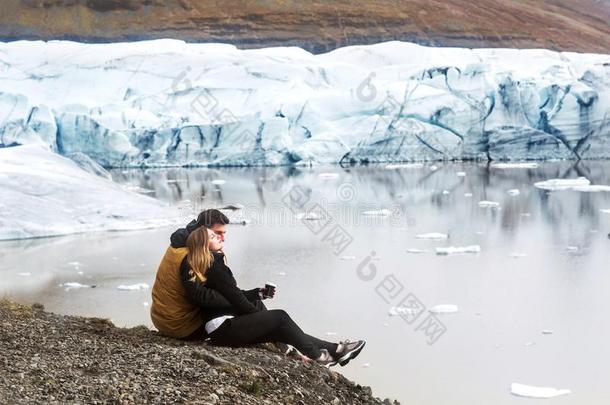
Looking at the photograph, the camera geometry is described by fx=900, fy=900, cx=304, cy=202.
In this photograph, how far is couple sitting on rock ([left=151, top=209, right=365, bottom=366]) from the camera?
11.9 ft

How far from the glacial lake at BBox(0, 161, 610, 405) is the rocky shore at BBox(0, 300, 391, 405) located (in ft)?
4.70

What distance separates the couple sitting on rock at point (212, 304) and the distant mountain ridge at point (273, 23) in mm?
41768

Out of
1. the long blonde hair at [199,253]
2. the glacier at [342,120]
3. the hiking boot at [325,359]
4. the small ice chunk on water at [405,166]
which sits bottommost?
the small ice chunk on water at [405,166]

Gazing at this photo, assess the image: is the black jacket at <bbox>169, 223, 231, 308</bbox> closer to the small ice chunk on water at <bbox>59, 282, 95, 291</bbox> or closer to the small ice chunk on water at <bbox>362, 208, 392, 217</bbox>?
the small ice chunk on water at <bbox>59, 282, 95, 291</bbox>

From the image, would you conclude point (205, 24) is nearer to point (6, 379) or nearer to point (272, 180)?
point (272, 180)

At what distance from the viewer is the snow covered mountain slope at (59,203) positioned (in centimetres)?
1073

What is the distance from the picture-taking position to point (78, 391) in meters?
3.04

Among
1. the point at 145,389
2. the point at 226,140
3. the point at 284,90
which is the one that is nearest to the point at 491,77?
the point at 284,90

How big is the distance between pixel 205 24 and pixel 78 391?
1744 inches

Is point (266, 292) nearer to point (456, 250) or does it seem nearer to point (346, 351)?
point (346, 351)

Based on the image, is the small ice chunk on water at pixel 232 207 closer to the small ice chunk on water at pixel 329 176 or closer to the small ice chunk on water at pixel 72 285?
the small ice chunk on water at pixel 329 176

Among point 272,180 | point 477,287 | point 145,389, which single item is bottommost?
point 272,180

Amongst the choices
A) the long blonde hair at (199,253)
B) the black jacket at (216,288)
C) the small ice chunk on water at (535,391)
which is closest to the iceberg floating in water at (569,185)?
the small ice chunk on water at (535,391)

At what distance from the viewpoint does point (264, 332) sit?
147 inches
